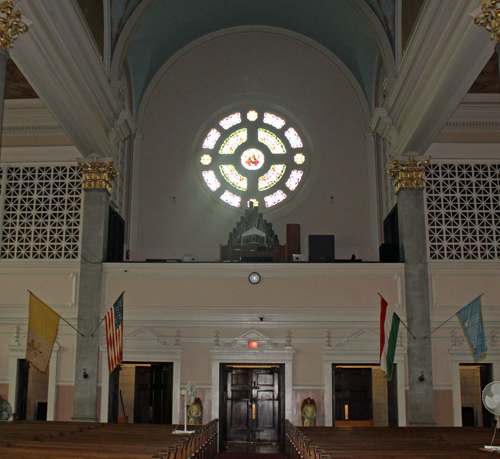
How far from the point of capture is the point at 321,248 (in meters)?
14.4

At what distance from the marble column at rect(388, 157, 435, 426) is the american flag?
5718 mm

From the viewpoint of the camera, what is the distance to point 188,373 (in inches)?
524

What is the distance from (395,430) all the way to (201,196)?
8.78 metres

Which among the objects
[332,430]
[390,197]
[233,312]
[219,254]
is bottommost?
[332,430]

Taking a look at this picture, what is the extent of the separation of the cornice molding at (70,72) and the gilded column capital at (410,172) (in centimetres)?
625

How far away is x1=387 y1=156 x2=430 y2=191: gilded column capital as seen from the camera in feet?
45.5

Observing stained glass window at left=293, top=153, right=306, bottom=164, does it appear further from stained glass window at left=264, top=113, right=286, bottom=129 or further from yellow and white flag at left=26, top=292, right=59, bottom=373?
yellow and white flag at left=26, top=292, right=59, bottom=373

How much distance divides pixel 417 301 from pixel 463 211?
7.41ft

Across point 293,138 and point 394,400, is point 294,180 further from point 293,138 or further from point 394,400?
point 394,400

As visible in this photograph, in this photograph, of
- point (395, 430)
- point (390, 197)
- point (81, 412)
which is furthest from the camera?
point (390, 197)

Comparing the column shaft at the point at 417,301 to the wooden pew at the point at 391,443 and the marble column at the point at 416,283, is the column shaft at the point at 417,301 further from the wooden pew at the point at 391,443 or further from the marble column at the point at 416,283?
the wooden pew at the point at 391,443

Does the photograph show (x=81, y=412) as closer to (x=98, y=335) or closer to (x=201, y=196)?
(x=98, y=335)

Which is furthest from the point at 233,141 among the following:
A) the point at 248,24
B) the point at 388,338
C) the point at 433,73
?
the point at 388,338

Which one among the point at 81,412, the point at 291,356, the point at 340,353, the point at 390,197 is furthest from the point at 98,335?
the point at 390,197
